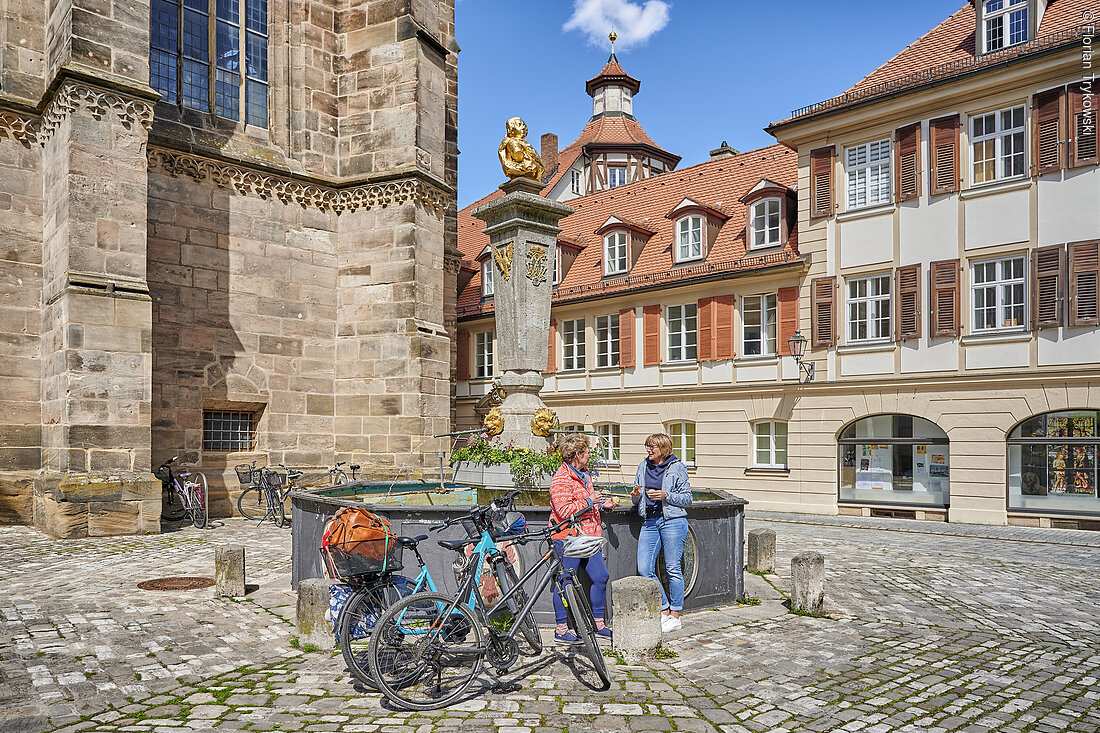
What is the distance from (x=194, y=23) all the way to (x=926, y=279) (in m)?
15.8

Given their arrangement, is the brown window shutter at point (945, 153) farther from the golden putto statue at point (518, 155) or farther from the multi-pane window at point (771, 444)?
the golden putto statue at point (518, 155)

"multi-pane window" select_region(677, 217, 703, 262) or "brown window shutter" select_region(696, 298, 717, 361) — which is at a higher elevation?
"multi-pane window" select_region(677, 217, 703, 262)

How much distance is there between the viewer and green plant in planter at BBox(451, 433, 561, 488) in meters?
8.88

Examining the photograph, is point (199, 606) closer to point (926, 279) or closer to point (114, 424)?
point (114, 424)

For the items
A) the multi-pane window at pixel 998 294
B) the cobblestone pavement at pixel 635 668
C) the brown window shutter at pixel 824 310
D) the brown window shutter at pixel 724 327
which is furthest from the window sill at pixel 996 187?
the cobblestone pavement at pixel 635 668

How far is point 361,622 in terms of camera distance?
5336 millimetres

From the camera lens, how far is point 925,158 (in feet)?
61.5

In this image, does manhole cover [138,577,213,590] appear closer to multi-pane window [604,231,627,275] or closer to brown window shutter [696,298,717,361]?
brown window shutter [696,298,717,361]

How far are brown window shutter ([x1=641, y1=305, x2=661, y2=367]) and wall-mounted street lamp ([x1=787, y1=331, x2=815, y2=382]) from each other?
4.51 meters

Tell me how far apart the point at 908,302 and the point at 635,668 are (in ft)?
50.4

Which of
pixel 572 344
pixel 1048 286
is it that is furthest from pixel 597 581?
pixel 572 344

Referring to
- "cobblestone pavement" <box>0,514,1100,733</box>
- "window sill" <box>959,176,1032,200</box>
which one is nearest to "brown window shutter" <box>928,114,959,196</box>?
"window sill" <box>959,176,1032,200</box>

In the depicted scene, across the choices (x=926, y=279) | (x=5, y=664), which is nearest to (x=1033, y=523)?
(x=926, y=279)

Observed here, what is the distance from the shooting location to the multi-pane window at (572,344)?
26.8 metres
